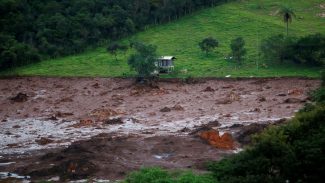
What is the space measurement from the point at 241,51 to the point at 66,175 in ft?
142

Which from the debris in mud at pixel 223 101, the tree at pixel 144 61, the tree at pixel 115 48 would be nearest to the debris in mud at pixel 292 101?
the debris in mud at pixel 223 101

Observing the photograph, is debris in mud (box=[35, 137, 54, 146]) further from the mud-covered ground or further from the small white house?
the small white house

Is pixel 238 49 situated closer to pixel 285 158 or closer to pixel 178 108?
pixel 178 108

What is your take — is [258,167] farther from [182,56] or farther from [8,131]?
[182,56]

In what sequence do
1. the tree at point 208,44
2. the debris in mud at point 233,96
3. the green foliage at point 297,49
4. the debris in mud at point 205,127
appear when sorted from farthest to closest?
the tree at point 208,44 → the green foliage at point 297,49 → the debris in mud at point 233,96 → the debris in mud at point 205,127

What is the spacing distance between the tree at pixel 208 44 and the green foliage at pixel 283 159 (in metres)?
53.2

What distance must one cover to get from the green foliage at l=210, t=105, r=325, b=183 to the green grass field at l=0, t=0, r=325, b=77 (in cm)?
4420

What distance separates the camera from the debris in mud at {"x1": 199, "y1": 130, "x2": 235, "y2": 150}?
35281 millimetres

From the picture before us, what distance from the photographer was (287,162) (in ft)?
64.7

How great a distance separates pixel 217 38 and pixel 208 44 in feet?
24.2

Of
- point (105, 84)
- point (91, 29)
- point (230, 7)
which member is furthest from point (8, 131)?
point (230, 7)

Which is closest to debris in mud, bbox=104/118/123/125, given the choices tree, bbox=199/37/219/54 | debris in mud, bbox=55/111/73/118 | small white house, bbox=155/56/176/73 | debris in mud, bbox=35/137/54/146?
debris in mud, bbox=55/111/73/118

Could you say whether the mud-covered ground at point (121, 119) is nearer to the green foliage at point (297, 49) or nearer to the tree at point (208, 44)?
the green foliage at point (297, 49)

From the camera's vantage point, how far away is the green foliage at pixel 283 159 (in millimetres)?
19766
